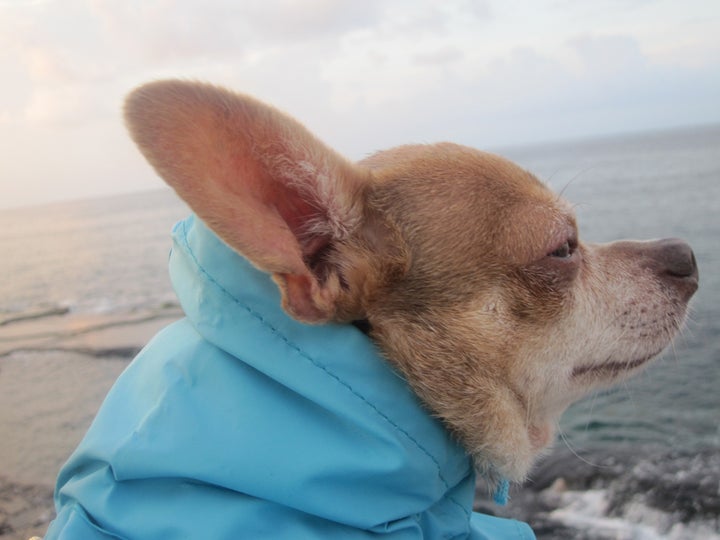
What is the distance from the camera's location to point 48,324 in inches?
695

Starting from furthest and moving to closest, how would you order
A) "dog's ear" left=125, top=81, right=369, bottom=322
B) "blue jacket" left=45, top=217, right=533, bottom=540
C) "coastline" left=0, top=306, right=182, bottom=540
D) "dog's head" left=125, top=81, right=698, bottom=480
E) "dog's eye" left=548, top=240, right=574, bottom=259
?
1. "coastline" left=0, top=306, right=182, bottom=540
2. "dog's eye" left=548, top=240, right=574, bottom=259
3. "dog's head" left=125, top=81, right=698, bottom=480
4. "blue jacket" left=45, top=217, right=533, bottom=540
5. "dog's ear" left=125, top=81, right=369, bottom=322

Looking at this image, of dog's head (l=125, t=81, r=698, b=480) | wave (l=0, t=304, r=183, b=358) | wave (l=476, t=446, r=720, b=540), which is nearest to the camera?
dog's head (l=125, t=81, r=698, b=480)

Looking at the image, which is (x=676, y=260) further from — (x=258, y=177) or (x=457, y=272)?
(x=258, y=177)

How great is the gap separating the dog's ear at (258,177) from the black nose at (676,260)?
1.79 m

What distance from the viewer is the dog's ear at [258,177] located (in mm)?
1957

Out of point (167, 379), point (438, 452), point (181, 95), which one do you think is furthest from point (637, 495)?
point (181, 95)

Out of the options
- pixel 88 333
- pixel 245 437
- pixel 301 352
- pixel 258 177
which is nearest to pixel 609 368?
pixel 301 352

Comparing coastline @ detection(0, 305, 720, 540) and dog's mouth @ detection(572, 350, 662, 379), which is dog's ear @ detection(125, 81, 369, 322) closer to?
dog's mouth @ detection(572, 350, 662, 379)

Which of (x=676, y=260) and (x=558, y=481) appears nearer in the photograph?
(x=676, y=260)

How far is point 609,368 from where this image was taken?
3219 mm

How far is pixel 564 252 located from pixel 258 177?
63.7 inches

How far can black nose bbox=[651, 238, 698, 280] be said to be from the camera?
3367 millimetres

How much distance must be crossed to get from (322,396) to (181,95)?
3.85 ft

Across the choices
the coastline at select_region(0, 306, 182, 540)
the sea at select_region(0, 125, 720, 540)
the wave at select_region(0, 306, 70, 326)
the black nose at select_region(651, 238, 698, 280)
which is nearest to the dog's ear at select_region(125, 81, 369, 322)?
the sea at select_region(0, 125, 720, 540)
